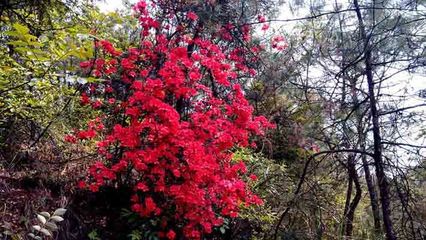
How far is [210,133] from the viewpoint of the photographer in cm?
429

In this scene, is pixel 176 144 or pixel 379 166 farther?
pixel 176 144

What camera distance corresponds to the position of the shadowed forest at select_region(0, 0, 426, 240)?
3.43 metres

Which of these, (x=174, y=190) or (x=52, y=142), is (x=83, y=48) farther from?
(x=52, y=142)

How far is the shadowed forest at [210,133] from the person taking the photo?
343 cm

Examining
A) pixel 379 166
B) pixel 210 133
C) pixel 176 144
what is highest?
pixel 210 133

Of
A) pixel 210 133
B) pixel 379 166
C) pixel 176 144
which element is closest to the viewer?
pixel 379 166

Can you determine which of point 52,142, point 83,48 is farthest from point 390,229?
point 52,142

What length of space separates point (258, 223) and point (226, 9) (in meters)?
2.99

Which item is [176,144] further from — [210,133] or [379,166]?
[379,166]

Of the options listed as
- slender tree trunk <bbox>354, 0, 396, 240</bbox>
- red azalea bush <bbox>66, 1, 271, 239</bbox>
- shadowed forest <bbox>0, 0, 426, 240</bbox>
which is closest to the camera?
slender tree trunk <bbox>354, 0, 396, 240</bbox>

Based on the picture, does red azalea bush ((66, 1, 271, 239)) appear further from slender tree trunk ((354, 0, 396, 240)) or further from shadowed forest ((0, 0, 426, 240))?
slender tree trunk ((354, 0, 396, 240))

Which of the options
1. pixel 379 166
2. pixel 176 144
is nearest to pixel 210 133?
pixel 176 144

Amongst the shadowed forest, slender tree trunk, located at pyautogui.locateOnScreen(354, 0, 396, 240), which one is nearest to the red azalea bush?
the shadowed forest

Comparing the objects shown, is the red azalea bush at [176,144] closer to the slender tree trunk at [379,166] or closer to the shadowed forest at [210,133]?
the shadowed forest at [210,133]
